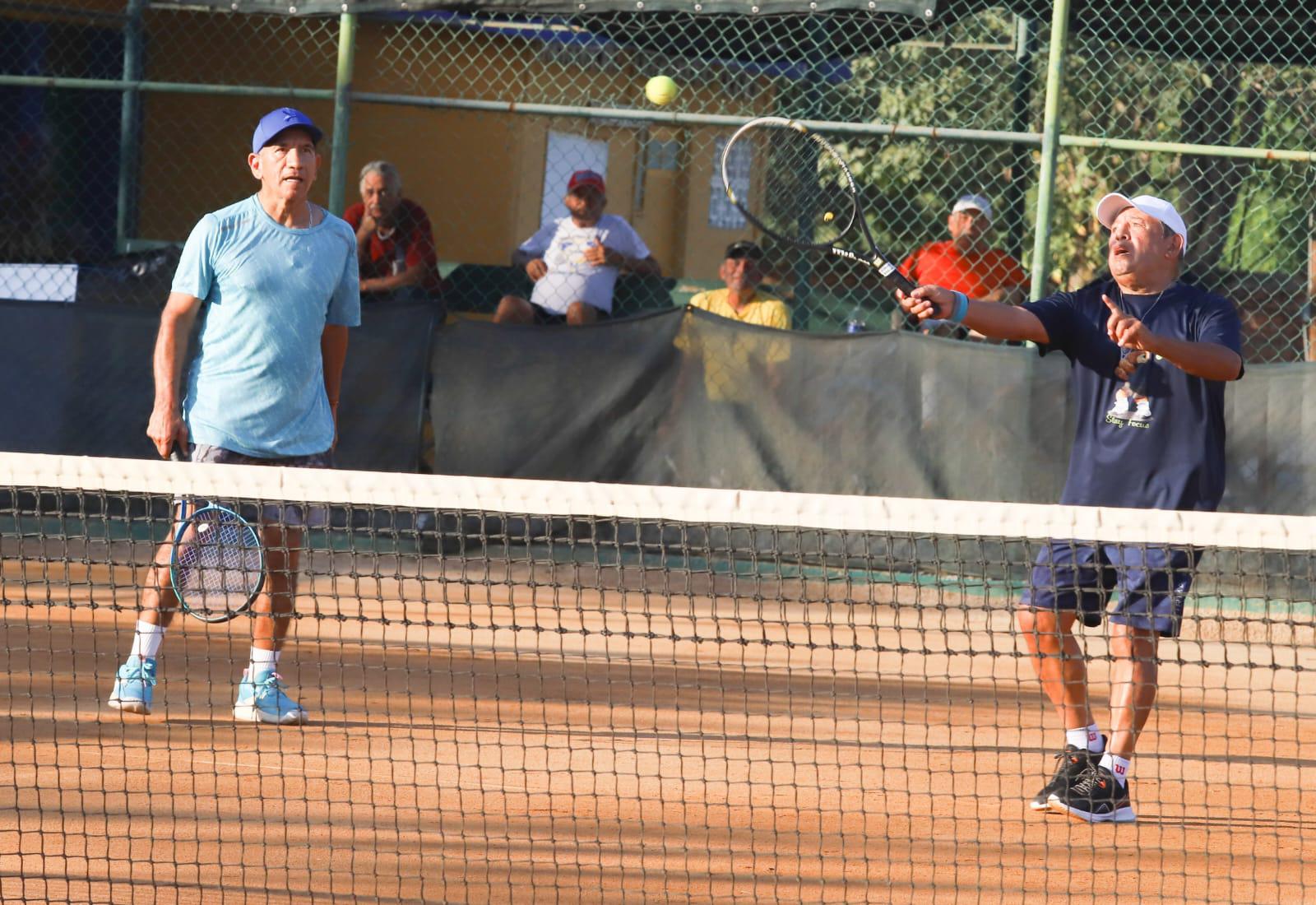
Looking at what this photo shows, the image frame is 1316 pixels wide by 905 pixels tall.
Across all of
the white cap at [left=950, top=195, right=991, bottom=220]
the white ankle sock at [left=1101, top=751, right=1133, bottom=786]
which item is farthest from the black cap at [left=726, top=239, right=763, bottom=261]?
the white ankle sock at [left=1101, top=751, right=1133, bottom=786]

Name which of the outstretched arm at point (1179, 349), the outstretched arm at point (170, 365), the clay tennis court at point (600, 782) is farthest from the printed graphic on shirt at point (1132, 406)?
the outstretched arm at point (170, 365)

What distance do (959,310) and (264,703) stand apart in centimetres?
231

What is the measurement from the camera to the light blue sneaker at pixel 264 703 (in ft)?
16.9

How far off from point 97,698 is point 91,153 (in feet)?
21.8

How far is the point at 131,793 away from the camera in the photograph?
4352 mm

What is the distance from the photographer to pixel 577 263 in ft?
28.8

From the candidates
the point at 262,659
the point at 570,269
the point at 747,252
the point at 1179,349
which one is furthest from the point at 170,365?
the point at 747,252

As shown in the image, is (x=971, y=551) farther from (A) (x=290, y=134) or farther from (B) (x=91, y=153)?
(B) (x=91, y=153)

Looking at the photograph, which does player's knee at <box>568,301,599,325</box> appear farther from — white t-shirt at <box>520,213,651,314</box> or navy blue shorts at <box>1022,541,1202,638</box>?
navy blue shorts at <box>1022,541,1202,638</box>

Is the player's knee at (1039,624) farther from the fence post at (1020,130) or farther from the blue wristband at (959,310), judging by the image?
the fence post at (1020,130)

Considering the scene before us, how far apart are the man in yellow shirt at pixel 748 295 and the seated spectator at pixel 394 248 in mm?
1315

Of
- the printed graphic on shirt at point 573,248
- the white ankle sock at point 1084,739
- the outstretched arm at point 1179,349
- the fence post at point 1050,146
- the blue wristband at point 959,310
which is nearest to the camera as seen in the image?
the outstretched arm at point 1179,349

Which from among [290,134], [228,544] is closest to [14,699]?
[228,544]

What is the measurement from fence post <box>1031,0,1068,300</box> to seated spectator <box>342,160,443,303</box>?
2865 mm
